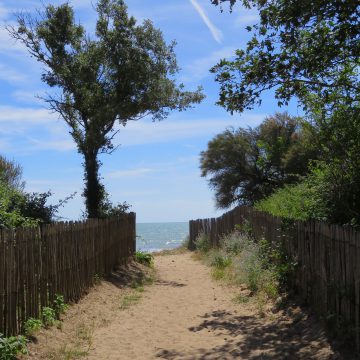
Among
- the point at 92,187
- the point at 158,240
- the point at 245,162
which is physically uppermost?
the point at 245,162

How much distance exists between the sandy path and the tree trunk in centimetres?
576

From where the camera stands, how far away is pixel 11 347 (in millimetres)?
6098

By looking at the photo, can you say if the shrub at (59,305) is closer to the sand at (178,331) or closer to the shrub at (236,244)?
the sand at (178,331)

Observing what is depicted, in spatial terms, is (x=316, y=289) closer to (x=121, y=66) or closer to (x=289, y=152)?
(x=121, y=66)

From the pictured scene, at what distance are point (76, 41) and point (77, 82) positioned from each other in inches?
65.3

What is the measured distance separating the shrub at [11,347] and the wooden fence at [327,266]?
164 inches

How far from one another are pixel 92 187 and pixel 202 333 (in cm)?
953

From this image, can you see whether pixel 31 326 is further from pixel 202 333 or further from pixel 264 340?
pixel 264 340

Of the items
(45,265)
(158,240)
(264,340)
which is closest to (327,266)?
(264,340)

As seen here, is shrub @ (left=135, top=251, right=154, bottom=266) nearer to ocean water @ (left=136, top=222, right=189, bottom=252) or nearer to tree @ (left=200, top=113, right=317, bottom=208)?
ocean water @ (left=136, top=222, right=189, bottom=252)

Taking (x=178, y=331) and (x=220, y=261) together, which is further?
(x=220, y=261)

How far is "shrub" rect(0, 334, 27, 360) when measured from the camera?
5992 millimetres

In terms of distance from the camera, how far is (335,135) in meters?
9.63

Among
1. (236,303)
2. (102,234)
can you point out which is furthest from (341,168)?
(102,234)
